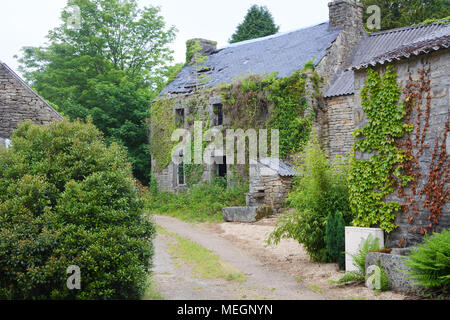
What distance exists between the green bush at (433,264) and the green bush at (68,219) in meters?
4.01

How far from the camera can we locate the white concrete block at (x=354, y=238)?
8289 millimetres

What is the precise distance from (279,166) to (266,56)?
269 inches

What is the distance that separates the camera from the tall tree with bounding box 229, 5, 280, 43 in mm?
34219

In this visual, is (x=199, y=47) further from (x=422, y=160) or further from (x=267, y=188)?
(x=422, y=160)

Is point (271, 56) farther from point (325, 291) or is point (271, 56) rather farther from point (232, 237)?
point (325, 291)

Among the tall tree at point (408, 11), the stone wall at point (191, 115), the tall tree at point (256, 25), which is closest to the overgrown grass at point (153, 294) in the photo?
the stone wall at point (191, 115)

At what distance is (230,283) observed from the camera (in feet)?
27.4

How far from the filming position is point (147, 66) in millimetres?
29406

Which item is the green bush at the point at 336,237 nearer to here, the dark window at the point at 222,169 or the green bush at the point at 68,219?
the green bush at the point at 68,219

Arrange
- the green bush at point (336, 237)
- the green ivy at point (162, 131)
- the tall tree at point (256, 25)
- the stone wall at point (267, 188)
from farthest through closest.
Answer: the tall tree at point (256, 25)
the green ivy at point (162, 131)
the stone wall at point (267, 188)
the green bush at point (336, 237)

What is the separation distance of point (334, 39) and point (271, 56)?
129 inches

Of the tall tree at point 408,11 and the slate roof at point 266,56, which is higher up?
the tall tree at point 408,11

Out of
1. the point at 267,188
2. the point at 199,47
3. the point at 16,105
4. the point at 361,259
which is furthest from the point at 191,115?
the point at 361,259

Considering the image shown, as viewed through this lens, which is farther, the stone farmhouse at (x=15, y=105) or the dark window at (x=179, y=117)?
the dark window at (x=179, y=117)
